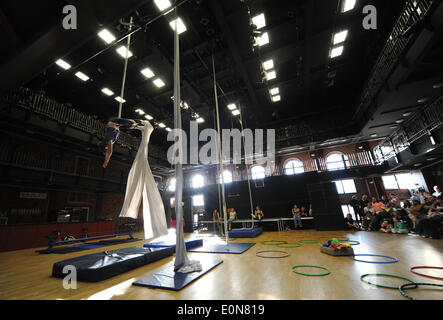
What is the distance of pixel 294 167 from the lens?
1252 cm

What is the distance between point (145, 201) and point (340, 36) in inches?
336

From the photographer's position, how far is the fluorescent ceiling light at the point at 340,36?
6428 mm

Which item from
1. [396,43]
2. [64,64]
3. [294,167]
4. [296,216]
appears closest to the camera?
[396,43]

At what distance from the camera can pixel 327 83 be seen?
8641mm

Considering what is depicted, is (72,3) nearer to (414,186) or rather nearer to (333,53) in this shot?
(333,53)

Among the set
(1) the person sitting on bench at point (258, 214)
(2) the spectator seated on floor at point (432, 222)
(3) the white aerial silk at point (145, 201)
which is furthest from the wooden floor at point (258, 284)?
(1) the person sitting on bench at point (258, 214)

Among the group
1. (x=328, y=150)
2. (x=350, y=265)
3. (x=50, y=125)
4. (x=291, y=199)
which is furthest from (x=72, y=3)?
(x=328, y=150)

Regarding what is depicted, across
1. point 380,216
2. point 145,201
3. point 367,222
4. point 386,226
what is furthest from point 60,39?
point 367,222

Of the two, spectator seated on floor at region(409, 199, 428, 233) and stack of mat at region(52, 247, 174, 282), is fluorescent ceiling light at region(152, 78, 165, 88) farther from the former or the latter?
spectator seated on floor at region(409, 199, 428, 233)

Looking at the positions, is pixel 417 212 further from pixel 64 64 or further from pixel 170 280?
pixel 64 64

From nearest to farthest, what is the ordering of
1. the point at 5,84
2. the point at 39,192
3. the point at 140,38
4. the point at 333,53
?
the point at 5,84, the point at 140,38, the point at 333,53, the point at 39,192

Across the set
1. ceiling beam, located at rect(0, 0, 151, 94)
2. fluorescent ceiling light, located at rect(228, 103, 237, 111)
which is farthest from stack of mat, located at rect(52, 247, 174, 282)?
fluorescent ceiling light, located at rect(228, 103, 237, 111)

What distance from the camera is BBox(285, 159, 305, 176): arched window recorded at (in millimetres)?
12276

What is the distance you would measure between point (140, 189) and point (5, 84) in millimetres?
3510
